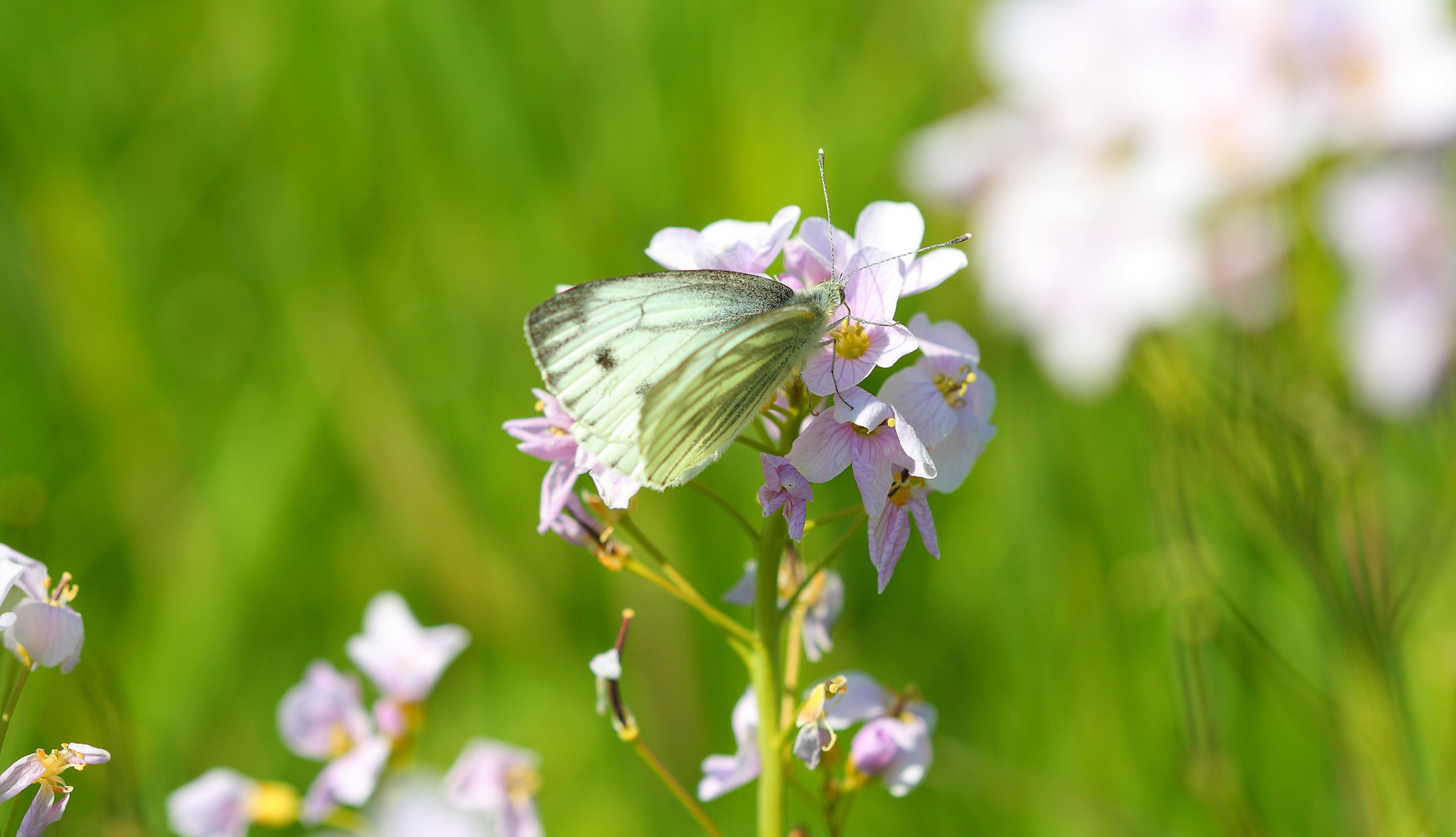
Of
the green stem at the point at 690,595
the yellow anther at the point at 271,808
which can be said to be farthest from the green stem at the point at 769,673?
the yellow anther at the point at 271,808

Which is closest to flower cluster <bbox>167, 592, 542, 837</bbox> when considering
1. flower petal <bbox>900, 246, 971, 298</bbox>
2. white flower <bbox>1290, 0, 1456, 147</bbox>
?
flower petal <bbox>900, 246, 971, 298</bbox>

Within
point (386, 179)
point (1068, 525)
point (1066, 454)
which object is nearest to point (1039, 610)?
point (1068, 525)

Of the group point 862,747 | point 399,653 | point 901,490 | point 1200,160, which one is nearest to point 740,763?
point 862,747

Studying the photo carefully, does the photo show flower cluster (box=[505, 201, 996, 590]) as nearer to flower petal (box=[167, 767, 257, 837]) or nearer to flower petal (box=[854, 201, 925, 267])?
flower petal (box=[854, 201, 925, 267])

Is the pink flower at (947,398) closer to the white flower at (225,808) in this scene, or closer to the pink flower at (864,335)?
the pink flower at (864,335)

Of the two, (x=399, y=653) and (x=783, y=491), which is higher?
(x=783, y=491)

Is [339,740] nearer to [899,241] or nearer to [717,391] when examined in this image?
[717,391]
